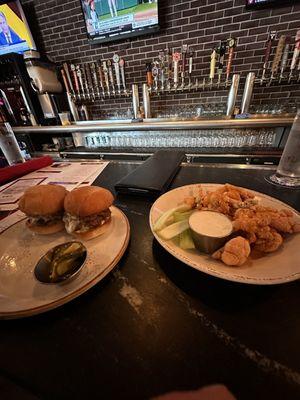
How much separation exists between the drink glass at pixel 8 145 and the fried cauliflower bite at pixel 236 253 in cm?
161

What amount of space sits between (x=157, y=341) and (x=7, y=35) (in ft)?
13.9

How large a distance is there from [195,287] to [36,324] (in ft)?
1.09

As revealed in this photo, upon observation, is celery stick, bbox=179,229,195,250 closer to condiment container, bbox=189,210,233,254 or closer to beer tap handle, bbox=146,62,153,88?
condiment container, bbox=189,210,233,254

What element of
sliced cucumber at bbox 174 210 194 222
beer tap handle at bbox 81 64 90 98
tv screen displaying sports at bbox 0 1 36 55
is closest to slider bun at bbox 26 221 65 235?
sliced cucumber at bbox 174 210 194 222

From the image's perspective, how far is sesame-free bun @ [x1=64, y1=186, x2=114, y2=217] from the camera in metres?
0.55

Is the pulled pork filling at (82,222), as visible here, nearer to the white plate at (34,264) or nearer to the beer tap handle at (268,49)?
the white plate at (34,264)

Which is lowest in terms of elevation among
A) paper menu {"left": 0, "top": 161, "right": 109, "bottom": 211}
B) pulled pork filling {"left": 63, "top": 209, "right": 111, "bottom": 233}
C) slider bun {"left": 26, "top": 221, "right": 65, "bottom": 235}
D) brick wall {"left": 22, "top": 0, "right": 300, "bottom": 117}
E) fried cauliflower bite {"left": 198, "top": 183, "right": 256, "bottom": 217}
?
paper menu {"left": 0, "top": 161, "right": 109, "bottom": 211}

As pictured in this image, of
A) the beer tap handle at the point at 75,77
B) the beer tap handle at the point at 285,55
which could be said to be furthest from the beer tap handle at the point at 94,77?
the beer tap handle at the point at 285,55

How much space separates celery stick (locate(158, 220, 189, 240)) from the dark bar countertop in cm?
9

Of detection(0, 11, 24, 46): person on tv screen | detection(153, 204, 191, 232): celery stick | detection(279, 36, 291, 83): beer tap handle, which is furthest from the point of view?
detection(0, 11, 24, 46): person on tv screen

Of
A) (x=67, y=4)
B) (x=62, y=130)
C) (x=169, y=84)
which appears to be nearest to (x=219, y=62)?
(x=169, y=84)

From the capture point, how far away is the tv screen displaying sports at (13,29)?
257 cm

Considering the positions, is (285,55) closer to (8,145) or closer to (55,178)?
(55,178)

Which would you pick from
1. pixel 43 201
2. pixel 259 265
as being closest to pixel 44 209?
pixel 43 201
